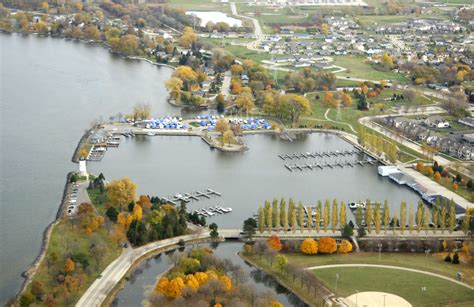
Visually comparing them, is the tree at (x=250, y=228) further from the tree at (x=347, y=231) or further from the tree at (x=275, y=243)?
the tree at (x=347, y=231)

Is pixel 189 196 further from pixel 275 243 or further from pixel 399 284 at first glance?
pixel 399 284

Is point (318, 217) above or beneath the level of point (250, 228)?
above

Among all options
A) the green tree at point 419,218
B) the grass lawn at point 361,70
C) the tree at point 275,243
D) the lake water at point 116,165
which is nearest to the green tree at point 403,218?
the green tree at point 419,218

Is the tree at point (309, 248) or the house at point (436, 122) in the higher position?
the house at point (436, 122)

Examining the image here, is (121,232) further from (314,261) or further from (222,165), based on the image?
(222,165)

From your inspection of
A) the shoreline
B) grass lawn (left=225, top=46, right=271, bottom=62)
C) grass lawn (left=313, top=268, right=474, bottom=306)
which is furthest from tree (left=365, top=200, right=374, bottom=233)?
grass lawn (left=225, top=46, right=271, bottom=62)

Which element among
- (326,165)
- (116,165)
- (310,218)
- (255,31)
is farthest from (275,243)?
(255,31)
